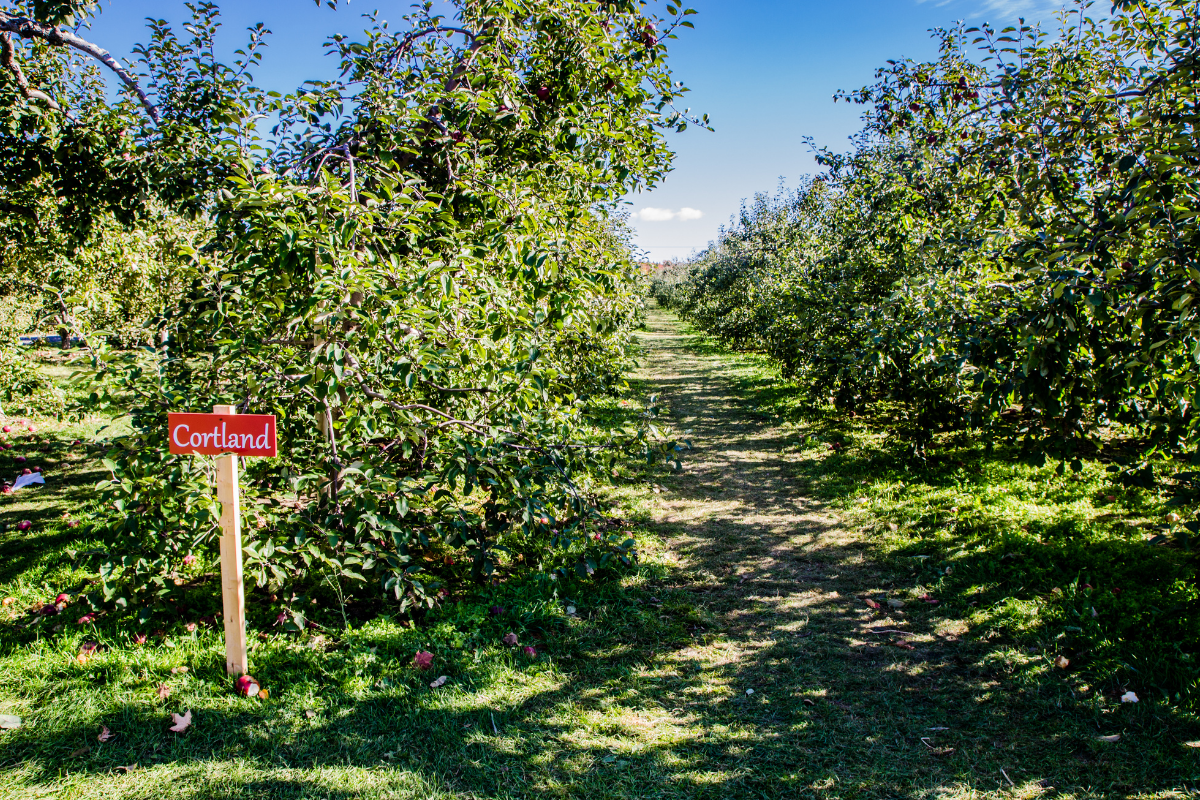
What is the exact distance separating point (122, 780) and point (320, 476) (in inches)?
61.9

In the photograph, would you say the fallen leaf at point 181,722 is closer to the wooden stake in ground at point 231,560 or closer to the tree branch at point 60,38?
the wooden stake in ground at point 231,560

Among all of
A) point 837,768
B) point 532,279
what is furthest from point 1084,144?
point 837,768

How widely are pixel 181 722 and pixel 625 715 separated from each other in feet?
6.96

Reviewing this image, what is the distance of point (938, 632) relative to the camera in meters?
3.86

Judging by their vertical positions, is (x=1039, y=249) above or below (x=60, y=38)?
below

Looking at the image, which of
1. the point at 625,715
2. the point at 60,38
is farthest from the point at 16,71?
the point at 625,715

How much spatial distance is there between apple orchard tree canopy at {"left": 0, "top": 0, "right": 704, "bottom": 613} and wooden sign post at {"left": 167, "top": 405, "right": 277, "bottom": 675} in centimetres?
11

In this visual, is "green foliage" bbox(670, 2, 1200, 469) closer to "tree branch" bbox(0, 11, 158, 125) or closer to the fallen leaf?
the fallen leaf

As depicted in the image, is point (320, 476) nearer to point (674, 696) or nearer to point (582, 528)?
point (582, 528)

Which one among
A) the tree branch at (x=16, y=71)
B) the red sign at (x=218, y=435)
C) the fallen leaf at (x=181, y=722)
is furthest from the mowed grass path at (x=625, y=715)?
the tree branch at (x=16, y=71)

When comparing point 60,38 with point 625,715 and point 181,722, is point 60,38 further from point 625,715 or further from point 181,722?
point 625,715

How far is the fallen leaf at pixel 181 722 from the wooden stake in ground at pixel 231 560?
28 cm

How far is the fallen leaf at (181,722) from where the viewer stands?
2836 millimetres

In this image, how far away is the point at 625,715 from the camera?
3.09 meters
